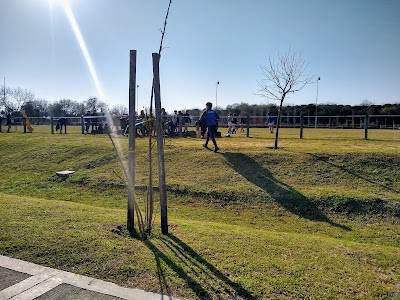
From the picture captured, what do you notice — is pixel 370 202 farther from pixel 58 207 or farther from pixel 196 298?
pixel 58 207

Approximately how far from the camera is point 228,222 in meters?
7.45

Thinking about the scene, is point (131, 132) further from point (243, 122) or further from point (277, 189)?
point (243, 122)

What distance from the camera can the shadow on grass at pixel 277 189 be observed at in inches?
304

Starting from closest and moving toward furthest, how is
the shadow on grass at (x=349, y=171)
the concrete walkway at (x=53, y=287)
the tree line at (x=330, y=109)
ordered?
the concrete walkway at (x=53, y=287) < the shadow on grass at (x=349, y=171) < the tree line at (x=330, y=109)

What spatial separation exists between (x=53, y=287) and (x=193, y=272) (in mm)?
1451

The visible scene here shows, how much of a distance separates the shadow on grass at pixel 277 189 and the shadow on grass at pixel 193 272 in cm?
390

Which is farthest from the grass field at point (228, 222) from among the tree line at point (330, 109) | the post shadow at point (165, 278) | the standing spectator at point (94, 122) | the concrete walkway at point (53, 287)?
the tree line at point (330, 109)

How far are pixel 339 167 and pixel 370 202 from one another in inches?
85.3

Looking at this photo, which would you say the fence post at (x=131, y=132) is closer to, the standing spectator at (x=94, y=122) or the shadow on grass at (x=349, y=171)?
the shadow on grass at (x=349, y=171)

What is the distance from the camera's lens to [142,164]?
1191 centimetres

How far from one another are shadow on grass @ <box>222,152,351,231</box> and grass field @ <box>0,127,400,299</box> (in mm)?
28

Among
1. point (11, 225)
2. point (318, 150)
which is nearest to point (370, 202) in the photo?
point (318, 150)

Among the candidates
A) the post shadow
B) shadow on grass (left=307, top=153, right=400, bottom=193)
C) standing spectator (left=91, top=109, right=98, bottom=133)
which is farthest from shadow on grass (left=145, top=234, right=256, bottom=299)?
standing spectator (left=91, top=109, right=98, bottom=133)

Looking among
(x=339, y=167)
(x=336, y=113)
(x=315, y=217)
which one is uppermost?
(x=336, y=113)
